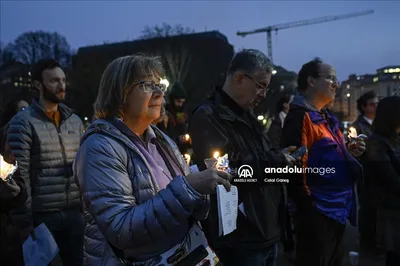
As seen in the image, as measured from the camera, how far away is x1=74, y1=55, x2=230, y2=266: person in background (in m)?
1.75

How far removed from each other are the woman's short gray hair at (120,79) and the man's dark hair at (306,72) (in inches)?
80.5

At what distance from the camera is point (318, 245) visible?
137 inches

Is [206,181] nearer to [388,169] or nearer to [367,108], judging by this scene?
[388,169]

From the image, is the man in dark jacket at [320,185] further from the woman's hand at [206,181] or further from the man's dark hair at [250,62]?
the woman's hand at [206,181]

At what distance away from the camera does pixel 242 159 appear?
9.04 ft

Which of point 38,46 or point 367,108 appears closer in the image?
point 367,108

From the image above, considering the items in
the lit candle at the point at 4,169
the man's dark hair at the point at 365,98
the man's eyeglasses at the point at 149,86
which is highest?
the man's eyeglasses at the point at 149,86

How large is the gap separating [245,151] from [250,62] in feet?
2.05

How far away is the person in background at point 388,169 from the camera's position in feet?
13.0

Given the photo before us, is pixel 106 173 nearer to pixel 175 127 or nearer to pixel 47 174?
pixel 47 174

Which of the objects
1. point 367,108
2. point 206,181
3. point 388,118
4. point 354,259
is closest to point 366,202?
point 354,259

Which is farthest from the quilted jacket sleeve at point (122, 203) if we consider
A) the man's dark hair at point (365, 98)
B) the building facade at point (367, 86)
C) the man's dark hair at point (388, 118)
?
the man's dark hair at point (365, 98)

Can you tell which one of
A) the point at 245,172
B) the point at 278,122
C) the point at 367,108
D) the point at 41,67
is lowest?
the point at 278,122

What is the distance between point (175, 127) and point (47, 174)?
10.3 feet
